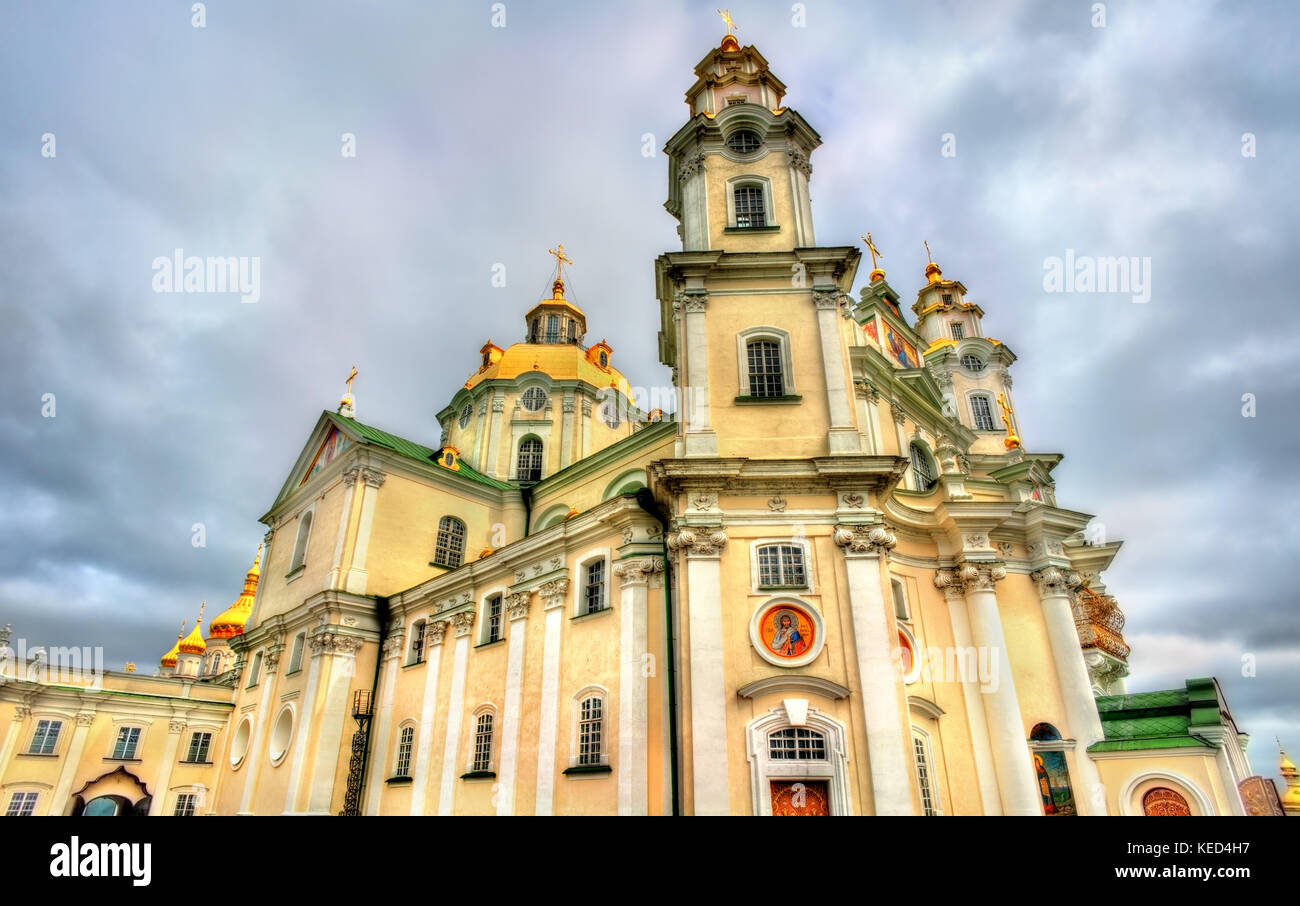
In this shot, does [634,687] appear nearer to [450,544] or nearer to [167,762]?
[450,544]

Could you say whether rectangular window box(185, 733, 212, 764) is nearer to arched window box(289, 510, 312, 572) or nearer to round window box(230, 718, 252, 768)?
round window box(230, 718, 252, 768)

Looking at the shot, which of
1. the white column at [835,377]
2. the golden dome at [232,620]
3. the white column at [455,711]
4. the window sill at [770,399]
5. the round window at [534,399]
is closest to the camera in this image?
the white column at [835,377]

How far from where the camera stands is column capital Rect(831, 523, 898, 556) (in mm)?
16438

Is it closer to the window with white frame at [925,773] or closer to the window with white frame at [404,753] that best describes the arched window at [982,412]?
the window with white frame at [925,773]

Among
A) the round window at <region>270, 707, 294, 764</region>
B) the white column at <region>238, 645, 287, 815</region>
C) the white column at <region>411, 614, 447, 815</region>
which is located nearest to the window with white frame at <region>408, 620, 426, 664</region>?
the white column at <region>411, 614, 447, 815</region>

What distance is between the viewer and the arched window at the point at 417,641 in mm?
25000

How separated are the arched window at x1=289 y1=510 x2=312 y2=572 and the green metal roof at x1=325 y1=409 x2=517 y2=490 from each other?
438 centimetres

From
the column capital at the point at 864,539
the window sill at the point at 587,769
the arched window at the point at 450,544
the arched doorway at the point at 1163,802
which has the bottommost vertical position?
the arched doorway at the point at 1163,802

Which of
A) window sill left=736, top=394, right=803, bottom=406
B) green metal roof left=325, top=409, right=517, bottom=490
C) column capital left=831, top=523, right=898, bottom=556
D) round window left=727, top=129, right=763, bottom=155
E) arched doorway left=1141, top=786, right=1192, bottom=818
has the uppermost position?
round window left=727, top=129, right=763, bottom=155

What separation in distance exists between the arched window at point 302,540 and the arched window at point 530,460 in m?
9.60

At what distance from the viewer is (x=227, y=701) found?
3375 centimetres

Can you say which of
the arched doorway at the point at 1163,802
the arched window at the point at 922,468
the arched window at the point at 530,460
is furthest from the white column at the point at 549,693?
the arched window at the point at 530,460

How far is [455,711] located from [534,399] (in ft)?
62.0
